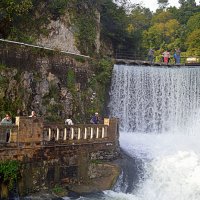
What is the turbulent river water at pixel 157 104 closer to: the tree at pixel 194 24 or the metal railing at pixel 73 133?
the metal railing at pixel 73 133

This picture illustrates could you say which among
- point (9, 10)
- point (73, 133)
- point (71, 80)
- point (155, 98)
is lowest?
point (73, 133)

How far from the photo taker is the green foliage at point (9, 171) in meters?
11.5

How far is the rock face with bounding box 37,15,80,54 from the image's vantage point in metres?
20.4

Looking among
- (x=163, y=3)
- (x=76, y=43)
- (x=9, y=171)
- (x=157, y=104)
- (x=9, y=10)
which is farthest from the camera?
(x=163, y=3)

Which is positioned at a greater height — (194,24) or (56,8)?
(194,24)

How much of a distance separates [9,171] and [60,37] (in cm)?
1105

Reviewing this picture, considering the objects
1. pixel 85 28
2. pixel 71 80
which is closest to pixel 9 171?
pixel 71 80

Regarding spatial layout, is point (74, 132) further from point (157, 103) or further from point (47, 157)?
point (157, 103)

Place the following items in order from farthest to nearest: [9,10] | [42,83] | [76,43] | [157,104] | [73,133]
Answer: [157,104] < [76,43] < [9,10] < [42,83] < [73,133]

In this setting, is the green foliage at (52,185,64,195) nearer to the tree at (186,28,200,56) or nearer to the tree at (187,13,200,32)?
the tree at (186,28,200,56)

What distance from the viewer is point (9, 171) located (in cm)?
1154

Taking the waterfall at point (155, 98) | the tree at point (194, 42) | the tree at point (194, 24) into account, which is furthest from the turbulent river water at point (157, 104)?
the tree at point (194, 24)

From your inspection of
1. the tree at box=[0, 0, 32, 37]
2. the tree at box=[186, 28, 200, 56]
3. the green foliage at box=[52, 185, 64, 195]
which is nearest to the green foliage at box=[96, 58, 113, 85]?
the tree at box=[0, 0, 32, 37]

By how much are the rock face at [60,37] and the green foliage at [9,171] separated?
31.6ft
